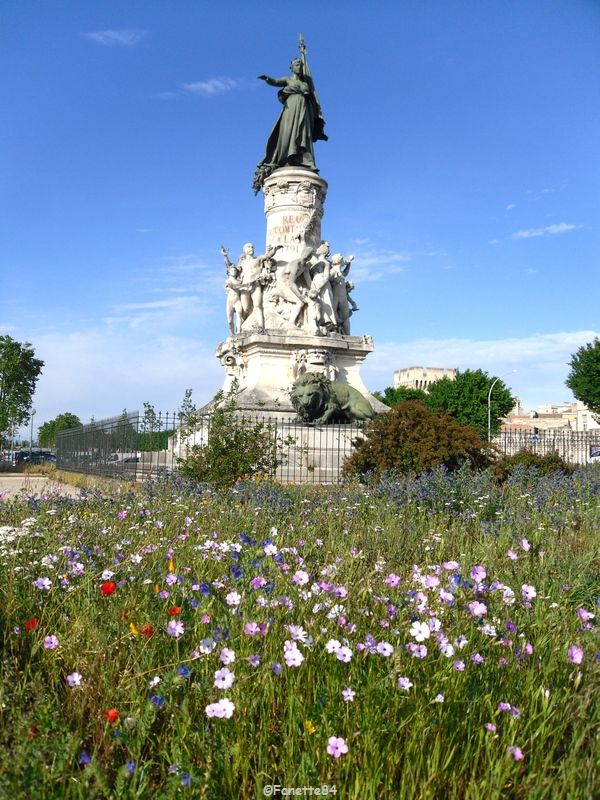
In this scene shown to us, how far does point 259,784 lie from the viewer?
7.14ft

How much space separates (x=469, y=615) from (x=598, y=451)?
86.6 feet

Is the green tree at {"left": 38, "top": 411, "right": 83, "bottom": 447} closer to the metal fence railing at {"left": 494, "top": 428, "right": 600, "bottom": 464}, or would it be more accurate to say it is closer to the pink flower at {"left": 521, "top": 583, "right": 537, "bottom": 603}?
the metal fence railing at {"left": 494, "top": 428, "right": 600, "bottom": 464}

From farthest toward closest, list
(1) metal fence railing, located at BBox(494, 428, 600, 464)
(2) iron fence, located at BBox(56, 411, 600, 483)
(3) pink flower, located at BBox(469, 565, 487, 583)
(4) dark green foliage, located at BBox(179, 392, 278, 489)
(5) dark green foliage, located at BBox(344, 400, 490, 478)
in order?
(1) metal fence railing, located at BBox(494, 428, 600, 464)
(2) iron fence, located at BBox(56, 411, 600, 483)
(4) dark green foliage, located at BBox(179, 392, 278, 489)
(5) dark green foliage, located at BBox(344, 400, 490, 478)
(3) pink flower, located at BBox(469, 565, 487, 583)

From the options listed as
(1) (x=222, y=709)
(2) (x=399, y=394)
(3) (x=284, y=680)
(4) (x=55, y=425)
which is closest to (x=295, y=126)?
(3) (x=284, y=680)

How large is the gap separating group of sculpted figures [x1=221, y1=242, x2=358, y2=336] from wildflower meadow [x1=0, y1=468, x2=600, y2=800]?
17697mm

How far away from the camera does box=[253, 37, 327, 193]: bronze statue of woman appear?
24.0 metres

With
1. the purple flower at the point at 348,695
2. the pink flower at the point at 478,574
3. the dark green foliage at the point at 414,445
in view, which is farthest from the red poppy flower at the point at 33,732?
the dark green foliage at the point at 414,445

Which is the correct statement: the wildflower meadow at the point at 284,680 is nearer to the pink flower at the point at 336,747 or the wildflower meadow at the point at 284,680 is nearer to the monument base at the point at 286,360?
the pink flower at the point at 336,747

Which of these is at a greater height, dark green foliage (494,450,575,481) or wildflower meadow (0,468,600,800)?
dark green foliage (494,450,575,481)

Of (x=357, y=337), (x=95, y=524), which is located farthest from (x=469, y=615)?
(x=357, y=337)

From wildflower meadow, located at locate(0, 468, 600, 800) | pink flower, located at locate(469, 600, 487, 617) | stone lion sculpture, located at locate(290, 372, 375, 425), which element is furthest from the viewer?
stone lion sculpture, located at locate(290, 372, 375, 425)

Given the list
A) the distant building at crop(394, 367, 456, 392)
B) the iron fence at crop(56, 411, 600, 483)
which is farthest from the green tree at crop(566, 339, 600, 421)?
the distant building at crop(394, 367, 456, 392)

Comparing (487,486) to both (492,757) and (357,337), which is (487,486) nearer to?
(492,757)

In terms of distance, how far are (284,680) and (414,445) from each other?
9752mm
